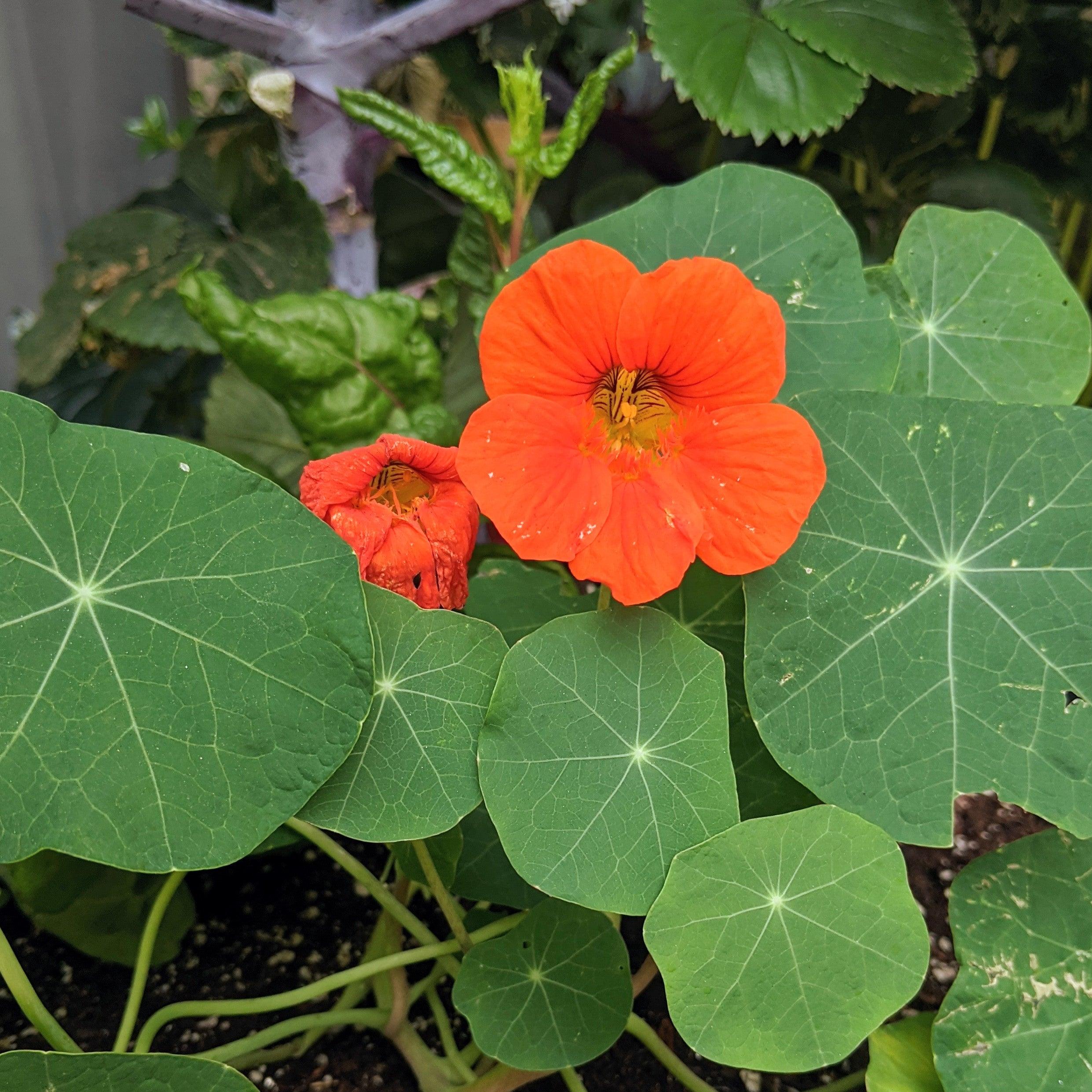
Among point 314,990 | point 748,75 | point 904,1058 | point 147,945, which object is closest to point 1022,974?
point 904,1058

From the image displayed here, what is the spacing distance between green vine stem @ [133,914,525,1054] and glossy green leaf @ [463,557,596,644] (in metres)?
0.20

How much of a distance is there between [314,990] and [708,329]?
49cm

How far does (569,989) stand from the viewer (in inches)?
22.8

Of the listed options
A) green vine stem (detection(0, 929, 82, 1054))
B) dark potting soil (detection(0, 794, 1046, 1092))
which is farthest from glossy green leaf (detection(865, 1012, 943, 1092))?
green vine stem (detection(0, 929, 82, 1054))

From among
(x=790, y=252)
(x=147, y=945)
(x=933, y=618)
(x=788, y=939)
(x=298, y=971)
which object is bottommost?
(x=298, y=971)

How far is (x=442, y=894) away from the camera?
1.86ft

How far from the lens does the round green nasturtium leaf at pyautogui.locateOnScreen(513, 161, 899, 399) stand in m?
0.64

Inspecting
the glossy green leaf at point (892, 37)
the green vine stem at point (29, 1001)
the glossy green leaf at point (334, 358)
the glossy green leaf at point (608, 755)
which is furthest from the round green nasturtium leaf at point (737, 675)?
the glossy green leaf at point (892, 37)

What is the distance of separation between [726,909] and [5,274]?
4.99ft

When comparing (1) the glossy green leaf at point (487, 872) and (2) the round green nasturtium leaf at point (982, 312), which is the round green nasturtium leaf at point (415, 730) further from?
(2) the round green nasturtium leaf at point (982, 312)

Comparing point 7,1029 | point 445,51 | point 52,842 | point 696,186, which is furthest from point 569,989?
point 445,51

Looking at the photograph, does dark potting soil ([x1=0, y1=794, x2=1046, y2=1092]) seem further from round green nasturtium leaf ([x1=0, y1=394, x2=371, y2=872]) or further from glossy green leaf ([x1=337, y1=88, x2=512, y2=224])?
glossy green leaf ([x1=337, y1=88, x2=512, y2=224])

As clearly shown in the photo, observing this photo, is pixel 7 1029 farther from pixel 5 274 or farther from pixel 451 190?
pixel 5 274

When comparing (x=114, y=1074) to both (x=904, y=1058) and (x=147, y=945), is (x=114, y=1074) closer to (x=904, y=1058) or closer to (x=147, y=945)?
(x=147, y=945)
